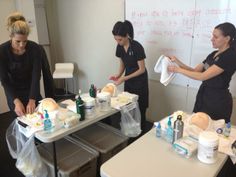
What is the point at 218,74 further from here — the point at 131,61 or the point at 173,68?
the point at 131,61

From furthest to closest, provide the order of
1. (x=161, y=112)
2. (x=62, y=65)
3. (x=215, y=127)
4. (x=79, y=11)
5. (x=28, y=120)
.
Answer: (x=62, y=65), (x=79, y=11), (x=161, y=112), (x=28, y=120), (x=215, y=127)

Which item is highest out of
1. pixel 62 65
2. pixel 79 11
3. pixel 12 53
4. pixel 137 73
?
pixel 79 11

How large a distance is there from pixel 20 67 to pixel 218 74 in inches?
63.9

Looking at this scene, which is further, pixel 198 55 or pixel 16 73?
pixel 198 55

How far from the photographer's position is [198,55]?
2.52m

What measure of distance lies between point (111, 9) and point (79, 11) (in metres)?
0.79

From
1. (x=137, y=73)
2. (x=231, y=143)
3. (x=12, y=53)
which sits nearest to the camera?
(x=231, y=143)

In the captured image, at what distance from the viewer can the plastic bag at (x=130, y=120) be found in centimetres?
198

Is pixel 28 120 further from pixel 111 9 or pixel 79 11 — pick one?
pixel 79 11

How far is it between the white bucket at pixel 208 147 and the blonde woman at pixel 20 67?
1.31 m

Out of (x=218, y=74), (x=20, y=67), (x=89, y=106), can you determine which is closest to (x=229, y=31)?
(x=218, y=74)

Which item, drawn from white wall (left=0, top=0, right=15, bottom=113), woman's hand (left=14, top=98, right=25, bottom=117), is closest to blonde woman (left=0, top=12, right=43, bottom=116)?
woman's hand (left=14, top=98, right=25, bottom=117)

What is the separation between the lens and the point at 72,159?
1.79m

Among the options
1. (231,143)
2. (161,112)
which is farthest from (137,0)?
(231,143)
